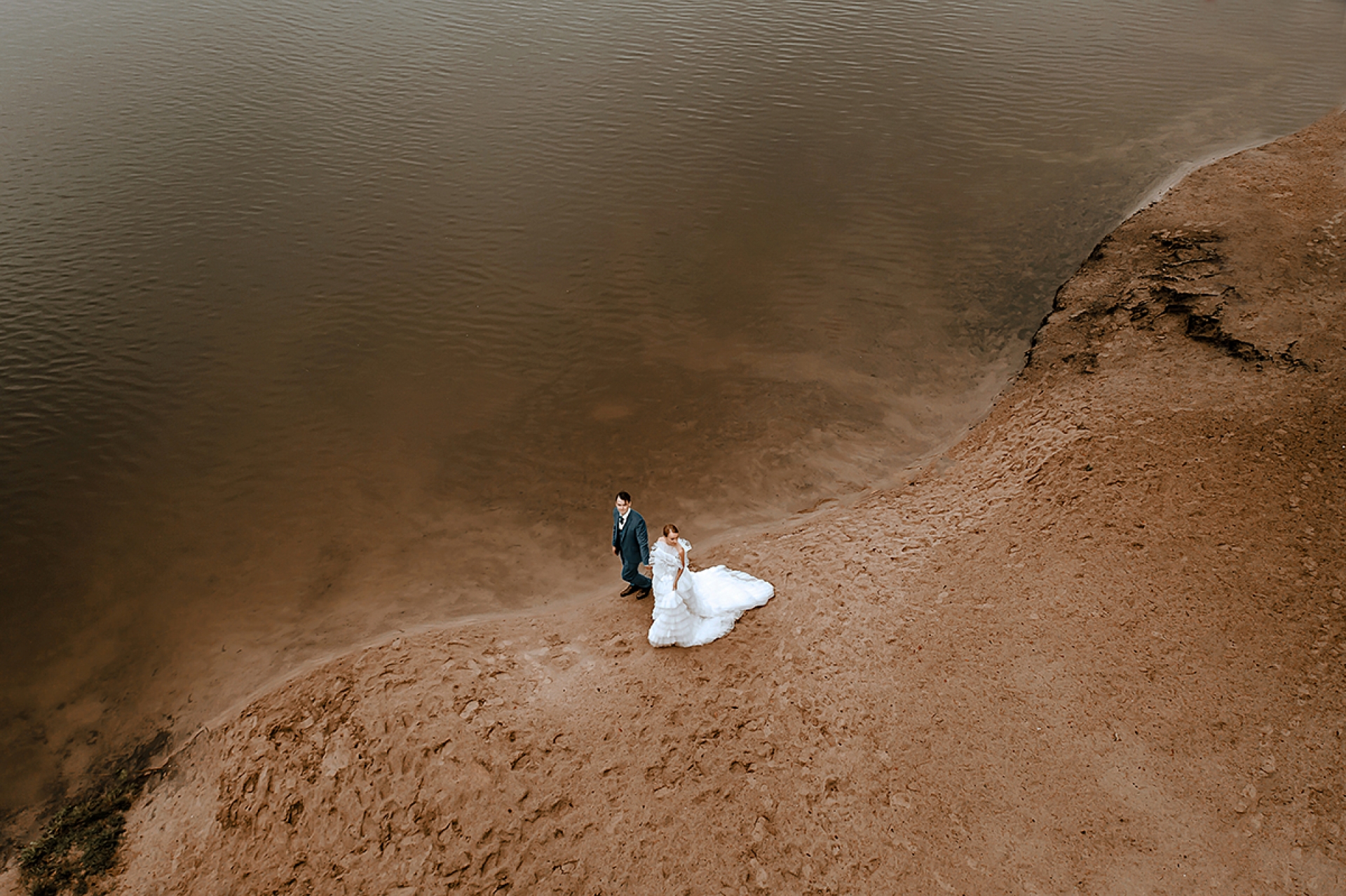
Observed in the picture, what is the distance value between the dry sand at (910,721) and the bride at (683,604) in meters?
0.18

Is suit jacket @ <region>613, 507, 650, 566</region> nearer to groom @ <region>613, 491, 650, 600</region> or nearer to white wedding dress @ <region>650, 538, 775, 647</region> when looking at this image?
groom @ <region>613, 491, 650, 600</region>

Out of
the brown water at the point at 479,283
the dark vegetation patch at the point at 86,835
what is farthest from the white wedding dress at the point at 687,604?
the dark vegetation patch at the point at 86,835

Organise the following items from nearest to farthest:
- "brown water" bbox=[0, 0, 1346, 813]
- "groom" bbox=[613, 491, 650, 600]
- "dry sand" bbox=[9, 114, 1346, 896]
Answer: "dry sand" bbox=[9, 114, 1346, 896] → "groom" bbox=[613, 491, 650, 600] → "brown water" bbox=[0, 0, 1346, 813]

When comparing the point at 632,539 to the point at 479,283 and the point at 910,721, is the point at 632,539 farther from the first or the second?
the point at 479,283

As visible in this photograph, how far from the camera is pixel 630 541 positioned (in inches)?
302

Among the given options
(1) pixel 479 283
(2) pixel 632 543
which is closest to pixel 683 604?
(2) pixel 632 543

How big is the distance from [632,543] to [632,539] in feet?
0.20

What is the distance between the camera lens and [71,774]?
7.43m

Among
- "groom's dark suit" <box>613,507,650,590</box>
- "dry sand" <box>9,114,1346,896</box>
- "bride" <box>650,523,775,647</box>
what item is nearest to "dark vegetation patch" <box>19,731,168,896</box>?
"dry sand" <box>9,114,1346,896</box>

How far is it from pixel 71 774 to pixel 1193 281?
15776 millimetres

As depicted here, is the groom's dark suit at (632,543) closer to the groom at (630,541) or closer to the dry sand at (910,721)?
the groom at (630,541)

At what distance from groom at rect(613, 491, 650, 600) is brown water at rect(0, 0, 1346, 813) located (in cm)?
94

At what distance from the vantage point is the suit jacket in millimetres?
7562

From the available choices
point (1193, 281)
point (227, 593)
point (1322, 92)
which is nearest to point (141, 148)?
point (227, 593)
